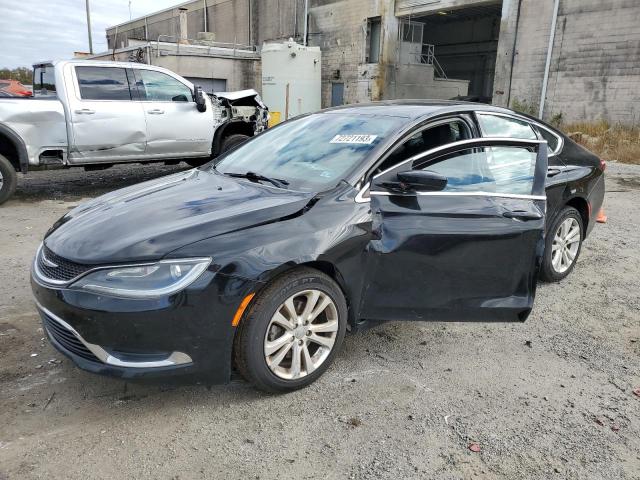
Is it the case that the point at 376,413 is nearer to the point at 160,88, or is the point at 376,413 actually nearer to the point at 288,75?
the point at 160,88

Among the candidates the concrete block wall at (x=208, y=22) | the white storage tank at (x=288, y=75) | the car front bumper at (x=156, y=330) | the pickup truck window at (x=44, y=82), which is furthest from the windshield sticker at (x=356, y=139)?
the concrete block wall at (x=208, y=22)

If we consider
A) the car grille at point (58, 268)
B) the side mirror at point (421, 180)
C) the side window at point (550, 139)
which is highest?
the side window at point (550, 139)

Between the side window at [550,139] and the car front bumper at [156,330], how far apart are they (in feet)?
10.1

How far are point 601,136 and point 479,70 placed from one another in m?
16.9

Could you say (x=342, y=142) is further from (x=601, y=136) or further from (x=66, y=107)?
(x=601, y=136)

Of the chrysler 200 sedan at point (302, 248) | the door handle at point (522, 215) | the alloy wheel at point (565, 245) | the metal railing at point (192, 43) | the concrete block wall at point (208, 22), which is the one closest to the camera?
the chrysler 200 sedan at point (302, 248)

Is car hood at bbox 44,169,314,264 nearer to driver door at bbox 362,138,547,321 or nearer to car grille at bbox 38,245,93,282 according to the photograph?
car grille at bbox 38,245,93,282

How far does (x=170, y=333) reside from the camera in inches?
93.0

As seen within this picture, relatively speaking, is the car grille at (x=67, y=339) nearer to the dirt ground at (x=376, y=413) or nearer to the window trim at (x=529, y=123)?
the dirt ground at (x=376, y=413)

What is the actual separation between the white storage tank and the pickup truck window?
1478 cm

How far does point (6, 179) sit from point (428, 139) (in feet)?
20.2

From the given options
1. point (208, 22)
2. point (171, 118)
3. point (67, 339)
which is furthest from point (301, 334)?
point (208, 22)

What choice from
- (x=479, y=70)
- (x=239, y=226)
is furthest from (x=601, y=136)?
(x=479, y=70)

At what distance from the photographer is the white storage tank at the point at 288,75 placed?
2266cm
